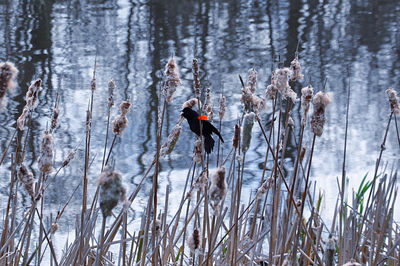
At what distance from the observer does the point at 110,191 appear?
2.30 ft

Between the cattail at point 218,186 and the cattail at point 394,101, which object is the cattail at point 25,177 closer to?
the cattail at point 218,186

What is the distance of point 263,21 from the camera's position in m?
6.97

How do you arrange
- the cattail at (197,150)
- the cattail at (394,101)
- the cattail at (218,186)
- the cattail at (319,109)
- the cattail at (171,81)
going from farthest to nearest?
the cattail at (394,101) → the cattail at (197,150) → the cattail at (171,81) → the cattail at (319,109) → the cattail at (218,186)

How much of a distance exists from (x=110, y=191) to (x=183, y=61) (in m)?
4.58

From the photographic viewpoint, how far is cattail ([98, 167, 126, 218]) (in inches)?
27.5

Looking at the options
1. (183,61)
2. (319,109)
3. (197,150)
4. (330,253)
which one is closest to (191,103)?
(197,150)

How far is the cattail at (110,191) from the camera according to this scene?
0.70 metres

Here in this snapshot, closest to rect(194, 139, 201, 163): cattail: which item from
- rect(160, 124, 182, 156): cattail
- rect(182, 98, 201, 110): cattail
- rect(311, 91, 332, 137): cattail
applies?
rect(160, 124, 182, 156): cattail

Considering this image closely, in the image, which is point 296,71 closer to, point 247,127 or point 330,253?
point 247,127

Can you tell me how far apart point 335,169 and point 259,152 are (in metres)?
0.47

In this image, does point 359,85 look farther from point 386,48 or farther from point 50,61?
point 50,61

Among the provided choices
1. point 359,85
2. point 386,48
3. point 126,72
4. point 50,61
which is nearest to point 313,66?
point 359,85

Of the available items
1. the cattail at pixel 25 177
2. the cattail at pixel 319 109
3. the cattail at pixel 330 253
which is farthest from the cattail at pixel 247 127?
the cattail at pixel 25 177

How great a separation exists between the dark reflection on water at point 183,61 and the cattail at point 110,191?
0.72 meters
